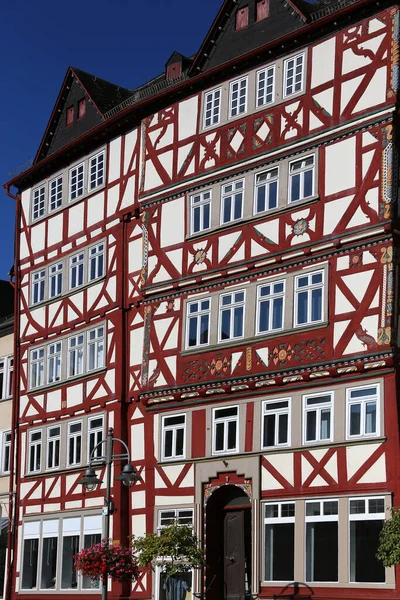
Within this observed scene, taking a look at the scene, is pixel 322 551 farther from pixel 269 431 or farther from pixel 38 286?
pixel 38 286

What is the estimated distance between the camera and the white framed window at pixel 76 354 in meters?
41.7

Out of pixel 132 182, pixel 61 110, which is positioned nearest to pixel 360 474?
pixel 132 182

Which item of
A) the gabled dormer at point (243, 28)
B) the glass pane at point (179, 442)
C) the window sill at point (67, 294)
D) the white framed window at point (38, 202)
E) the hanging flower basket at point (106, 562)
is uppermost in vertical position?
the gabled dormer at point (243, 28)

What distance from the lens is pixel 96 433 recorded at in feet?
131

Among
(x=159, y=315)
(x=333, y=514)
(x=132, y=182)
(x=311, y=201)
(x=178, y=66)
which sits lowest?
(x=333, y=514)

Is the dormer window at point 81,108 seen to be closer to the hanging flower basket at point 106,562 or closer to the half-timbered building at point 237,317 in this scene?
the half-timbered building at point 237,317

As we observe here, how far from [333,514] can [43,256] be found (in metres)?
18.5

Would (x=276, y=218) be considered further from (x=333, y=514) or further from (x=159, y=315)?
(x=333, y=514)

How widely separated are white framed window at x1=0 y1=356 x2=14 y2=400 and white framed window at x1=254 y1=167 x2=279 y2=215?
16.3 metres

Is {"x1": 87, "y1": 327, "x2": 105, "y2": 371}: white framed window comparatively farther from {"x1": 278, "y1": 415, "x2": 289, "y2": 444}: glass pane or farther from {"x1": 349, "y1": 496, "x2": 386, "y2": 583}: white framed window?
{"x1": 349, "y1": 496, "x2": 386, "y2": 583}: white framed window

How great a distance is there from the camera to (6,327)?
48.1 meters

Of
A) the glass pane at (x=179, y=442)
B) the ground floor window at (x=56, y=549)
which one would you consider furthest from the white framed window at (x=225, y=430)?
the ground floor window at (x=56, y=549)

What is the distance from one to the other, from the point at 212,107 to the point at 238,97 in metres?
1.18

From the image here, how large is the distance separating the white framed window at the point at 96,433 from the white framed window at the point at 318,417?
9.47m
